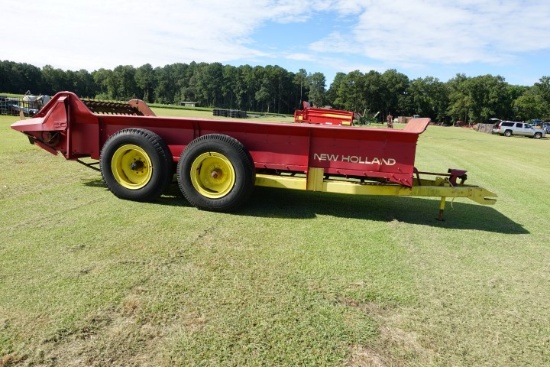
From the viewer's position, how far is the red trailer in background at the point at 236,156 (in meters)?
5.00

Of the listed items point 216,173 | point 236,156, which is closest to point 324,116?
point 216,173

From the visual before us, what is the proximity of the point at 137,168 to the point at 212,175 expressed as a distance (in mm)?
1131

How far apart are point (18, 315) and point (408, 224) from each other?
169 inches

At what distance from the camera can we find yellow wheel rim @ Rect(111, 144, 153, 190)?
539 centimetres

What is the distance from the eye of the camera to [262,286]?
3.15 metres

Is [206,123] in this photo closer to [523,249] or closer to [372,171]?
[372,171]

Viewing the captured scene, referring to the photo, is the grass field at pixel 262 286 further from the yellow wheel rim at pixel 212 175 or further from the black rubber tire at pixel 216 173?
the yellow wheel rim at pixel 212 175

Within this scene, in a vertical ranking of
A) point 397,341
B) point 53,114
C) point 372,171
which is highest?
point 53,114

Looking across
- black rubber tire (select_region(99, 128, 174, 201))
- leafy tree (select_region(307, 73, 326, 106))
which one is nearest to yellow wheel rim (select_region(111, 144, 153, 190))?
black rubber tire (select_region(99, 128, 174, 201))

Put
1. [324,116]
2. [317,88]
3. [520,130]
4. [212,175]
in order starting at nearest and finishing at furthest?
[212,175]
[324,116]
[520,130]
[317,88]

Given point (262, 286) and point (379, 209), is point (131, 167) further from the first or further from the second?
point (379, 209)

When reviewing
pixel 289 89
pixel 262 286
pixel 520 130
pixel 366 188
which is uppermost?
pixel 289 89

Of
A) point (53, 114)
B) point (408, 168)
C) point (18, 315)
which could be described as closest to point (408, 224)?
point (408, 168)

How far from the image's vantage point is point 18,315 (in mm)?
2529
